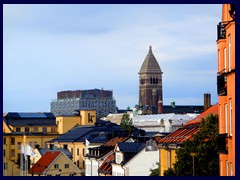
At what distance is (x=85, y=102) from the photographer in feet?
430

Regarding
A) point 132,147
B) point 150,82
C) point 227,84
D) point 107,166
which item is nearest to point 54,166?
point 107,166

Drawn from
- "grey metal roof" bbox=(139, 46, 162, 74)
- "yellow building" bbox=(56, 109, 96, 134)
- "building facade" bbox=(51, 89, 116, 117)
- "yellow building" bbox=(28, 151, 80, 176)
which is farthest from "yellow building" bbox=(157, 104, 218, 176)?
"grey metal roof" bbox=(139, 46, 162, 74)

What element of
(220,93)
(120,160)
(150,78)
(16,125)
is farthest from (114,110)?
(220,93)

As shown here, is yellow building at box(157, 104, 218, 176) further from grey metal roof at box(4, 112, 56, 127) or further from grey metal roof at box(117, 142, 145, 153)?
grey metal roof at box(4, 112, 56, 127)

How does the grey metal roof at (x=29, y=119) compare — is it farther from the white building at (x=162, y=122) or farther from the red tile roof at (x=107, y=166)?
the red tile roof at (x=107, y=166)

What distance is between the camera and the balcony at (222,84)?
1464cm

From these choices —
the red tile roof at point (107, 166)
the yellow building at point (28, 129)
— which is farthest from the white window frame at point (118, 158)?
the yellow building at point (28, 129)

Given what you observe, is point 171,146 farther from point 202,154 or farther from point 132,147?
point 132,147

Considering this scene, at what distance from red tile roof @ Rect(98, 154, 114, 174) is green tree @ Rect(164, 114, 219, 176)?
18583mm

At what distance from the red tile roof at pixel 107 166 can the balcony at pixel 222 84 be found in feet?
79.5

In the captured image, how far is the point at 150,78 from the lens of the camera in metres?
167

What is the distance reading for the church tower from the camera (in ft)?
538
